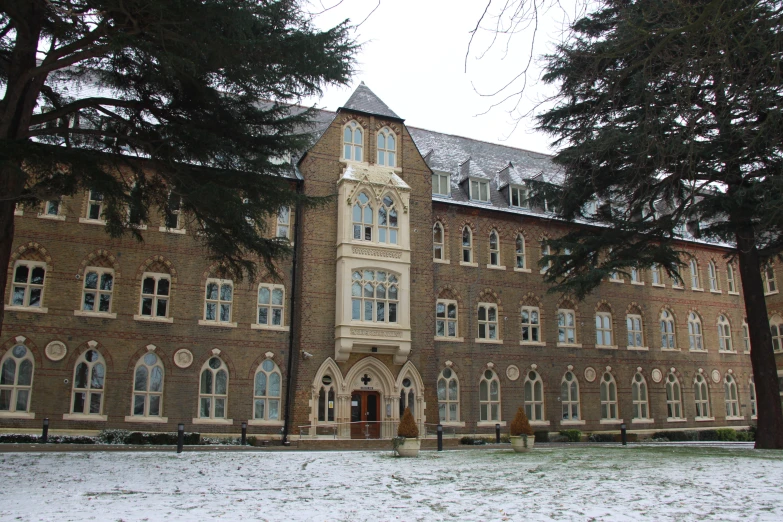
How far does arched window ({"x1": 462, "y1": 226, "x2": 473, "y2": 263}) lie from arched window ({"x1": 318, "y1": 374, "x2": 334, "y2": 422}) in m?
9.25

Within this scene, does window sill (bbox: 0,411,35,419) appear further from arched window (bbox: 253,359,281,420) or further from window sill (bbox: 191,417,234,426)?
arched window (bbox: 253,359,281,420)

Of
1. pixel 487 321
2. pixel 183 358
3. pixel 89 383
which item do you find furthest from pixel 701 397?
pixel 89 383

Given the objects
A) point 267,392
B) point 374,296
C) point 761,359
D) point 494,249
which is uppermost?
point 494,249

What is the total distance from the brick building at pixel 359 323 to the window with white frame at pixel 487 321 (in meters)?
0.08

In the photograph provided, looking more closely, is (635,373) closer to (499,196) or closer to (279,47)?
(499,196)

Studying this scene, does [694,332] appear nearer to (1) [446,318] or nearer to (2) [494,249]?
(2) [494,249]

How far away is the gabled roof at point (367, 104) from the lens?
30906 millimetres

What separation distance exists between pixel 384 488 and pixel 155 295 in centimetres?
1796

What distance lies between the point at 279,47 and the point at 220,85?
2.24 meters

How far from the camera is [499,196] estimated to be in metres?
35.1

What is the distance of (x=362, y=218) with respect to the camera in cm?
2922

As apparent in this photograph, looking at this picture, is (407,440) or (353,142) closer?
(407,440)

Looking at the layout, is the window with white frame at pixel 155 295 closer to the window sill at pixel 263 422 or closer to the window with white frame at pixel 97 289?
the window with white frame at pixel 97 289

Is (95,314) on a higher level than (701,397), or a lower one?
higher
